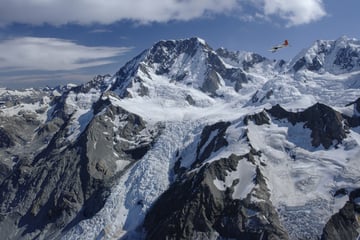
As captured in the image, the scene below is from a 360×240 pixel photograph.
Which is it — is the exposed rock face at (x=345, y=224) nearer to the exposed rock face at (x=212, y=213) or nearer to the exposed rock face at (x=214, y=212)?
the exposed rock face at (x=214, y=212)

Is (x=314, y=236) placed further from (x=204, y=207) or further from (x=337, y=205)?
(x=204, y=207)

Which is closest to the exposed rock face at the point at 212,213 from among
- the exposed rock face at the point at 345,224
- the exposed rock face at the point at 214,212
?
the exposed rock face at the point at 214,212

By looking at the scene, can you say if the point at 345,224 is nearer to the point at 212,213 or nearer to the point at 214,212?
the point at 214,212

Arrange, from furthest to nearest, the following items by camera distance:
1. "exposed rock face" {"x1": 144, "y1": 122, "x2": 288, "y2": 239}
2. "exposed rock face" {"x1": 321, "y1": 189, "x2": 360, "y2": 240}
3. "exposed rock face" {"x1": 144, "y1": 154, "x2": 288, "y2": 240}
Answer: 1. "exposed rock face" {"x1": 144, "y1": 122, "x2": 288, "y2": 239}
2. "exposed rock face" {"x1": 144, "y1": 154, "x2": 288, "y2": 240}
3. "exposed rock face" {"x1": 321, "y1": 189, "x2": 360, "y2": 240}

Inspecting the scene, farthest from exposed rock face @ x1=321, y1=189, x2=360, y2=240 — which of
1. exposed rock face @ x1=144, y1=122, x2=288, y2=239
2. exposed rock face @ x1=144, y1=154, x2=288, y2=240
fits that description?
exposed rock face @ x1=144, y1=154, x2=288, y2=240

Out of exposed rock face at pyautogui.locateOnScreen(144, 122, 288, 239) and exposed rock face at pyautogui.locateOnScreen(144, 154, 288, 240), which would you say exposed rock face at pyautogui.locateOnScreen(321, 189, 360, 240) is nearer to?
exposed rock face at pyautogui.locateOnScreen(144, 122, 288, 239)

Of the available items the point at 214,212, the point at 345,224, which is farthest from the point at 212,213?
the point at 345,224

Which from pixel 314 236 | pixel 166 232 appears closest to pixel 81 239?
pixel 166 232

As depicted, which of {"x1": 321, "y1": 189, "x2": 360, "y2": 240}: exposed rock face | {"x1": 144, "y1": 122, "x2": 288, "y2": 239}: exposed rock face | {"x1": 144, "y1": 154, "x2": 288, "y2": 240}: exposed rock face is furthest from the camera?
{"x1": 144, "y1": 122, "x2": 288, "y2": 239}: exposed rock face
